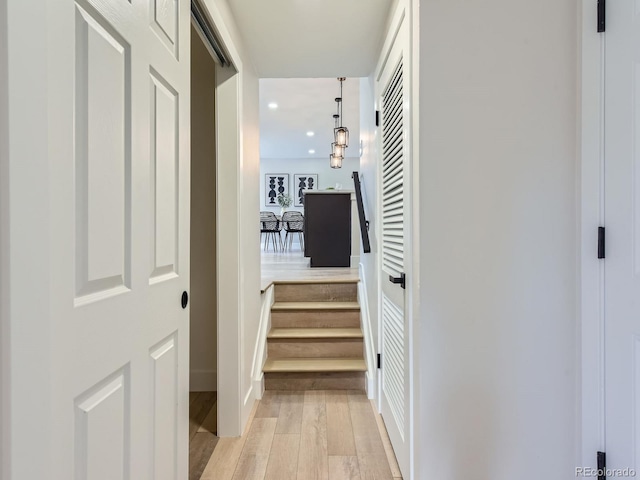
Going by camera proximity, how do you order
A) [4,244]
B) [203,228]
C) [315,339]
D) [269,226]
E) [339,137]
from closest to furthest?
[4,244] → [203,228] → [315,339] → [339,137] → [269,226]

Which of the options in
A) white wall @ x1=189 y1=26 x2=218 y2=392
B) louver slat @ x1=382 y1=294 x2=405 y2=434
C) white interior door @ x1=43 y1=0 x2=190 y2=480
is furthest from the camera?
white wall @ x1=189 y1=26 x2=218 y2=392

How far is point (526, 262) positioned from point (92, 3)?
1510 millimetres

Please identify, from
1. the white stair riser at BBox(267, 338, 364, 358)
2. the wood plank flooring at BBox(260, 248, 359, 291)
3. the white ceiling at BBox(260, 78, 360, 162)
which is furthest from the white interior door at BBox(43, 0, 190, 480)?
the white ceiling at BBox(260, 78, 360, 162)

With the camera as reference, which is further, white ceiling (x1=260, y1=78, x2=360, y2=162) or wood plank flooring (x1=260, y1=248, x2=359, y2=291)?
white ceiling (x1=260, y1=78, x2=360, y2=162)

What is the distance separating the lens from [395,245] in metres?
1.84

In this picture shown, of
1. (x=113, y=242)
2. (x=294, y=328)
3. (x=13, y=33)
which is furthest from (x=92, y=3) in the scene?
(x=294, y=328)

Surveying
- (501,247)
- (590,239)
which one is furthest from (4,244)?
(590,239)

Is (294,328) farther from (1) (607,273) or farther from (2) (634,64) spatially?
(2) (634,64)

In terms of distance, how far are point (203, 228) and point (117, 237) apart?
1.84 m

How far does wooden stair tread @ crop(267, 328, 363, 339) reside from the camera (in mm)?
2869

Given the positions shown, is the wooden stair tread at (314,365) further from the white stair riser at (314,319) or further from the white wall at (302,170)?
the white wall at (302,170)

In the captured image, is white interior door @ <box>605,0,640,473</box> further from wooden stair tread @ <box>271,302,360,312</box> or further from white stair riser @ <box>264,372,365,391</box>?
wooden stair tread @ <box>271,302,360,312</box>

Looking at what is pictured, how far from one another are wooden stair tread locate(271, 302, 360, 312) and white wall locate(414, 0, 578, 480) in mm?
1769

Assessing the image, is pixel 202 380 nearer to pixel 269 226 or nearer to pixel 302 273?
pixel 302 273
